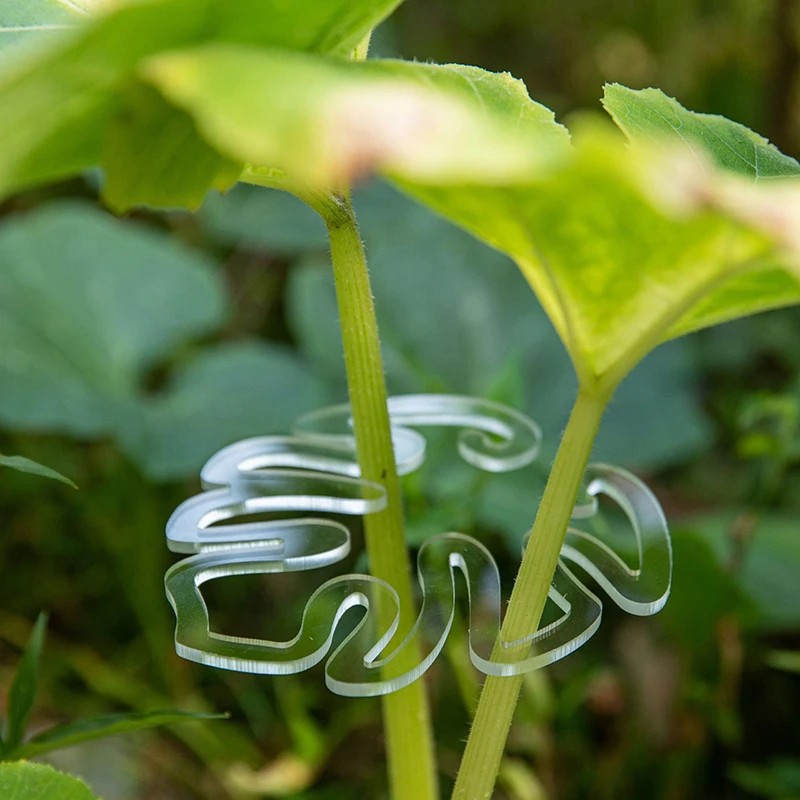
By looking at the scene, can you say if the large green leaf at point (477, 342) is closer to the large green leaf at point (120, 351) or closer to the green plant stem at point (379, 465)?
the large green leaf at point (120, 351)

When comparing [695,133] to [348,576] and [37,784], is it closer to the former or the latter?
[348,576]

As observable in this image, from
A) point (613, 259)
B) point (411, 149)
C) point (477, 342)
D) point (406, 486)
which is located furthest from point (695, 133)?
point (477, 342)

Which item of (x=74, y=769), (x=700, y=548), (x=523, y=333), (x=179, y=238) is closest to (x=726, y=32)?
(x=523, y=333)

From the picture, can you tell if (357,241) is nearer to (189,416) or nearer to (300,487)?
(300,487)

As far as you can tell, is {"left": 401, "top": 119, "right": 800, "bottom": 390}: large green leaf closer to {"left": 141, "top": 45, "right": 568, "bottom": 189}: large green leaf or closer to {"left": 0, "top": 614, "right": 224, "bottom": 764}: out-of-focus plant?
{"left": 141, "top": 45, "right": 568, "bottom": 189}: large green leaf

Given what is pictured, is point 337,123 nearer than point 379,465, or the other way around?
point 337,123

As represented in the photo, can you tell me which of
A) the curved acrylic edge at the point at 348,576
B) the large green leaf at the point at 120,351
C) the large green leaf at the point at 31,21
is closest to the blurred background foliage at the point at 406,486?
the large green leaf at the point at 120,351

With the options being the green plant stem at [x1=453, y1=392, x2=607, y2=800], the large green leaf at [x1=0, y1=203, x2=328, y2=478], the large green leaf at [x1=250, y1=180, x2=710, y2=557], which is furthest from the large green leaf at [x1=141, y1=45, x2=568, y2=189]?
the large green leaf at [x1=250, y1=180, x2=710, y2=557]
